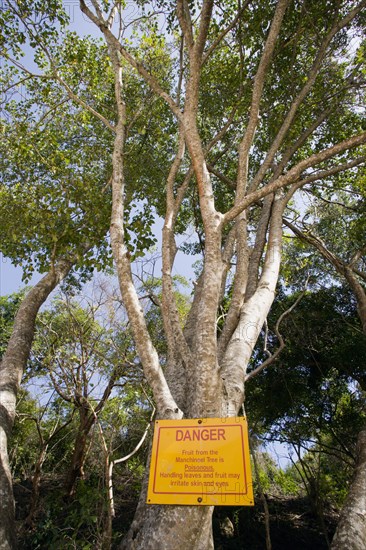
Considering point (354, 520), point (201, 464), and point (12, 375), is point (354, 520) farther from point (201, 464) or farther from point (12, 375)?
point (12, 375)

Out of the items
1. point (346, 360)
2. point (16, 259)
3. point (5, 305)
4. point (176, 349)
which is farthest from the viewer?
point (5, 305)

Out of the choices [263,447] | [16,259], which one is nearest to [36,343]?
[16,259]

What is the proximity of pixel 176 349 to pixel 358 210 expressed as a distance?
6.26 m

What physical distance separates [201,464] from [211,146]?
5340 mm

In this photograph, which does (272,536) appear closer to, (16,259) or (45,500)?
(45,500)

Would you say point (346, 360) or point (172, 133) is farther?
point (172, 133)

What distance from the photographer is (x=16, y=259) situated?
7324mm

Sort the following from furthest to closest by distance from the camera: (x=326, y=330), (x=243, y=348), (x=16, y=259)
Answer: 1. (x=326, y=330)
2. (x=16, y=259)
3. (x=243, y=348)

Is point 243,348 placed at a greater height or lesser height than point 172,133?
lesser

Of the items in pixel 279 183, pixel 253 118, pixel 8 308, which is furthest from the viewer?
pixel 8 308

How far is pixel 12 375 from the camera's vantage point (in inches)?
171

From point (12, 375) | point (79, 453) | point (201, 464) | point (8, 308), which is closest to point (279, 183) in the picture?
point (201, 464)

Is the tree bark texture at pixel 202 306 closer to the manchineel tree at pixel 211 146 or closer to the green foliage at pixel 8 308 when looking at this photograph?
the manchineel tree at pixel 211 146

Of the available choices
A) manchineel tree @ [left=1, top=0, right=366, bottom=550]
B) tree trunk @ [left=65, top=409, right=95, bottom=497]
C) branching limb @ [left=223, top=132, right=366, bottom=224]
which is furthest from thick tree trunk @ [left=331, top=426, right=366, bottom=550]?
tree trunk @ [left=65, top=409, right=95, bottom=497]
